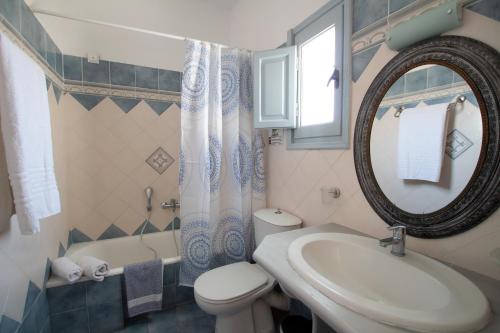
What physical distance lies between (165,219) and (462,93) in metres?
2.43

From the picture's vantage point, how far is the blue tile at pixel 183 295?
1778mm

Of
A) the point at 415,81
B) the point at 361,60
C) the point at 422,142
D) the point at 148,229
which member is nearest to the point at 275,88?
the point at 361,60

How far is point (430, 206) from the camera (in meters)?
0.87

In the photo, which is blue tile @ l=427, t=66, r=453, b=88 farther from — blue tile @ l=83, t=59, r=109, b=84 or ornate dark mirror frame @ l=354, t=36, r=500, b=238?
blue tile @ l=83, t=59, r=109, b=84

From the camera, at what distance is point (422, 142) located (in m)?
0.88

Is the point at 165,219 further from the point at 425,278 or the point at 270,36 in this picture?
the point at 425,278

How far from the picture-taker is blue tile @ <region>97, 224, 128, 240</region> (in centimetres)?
213

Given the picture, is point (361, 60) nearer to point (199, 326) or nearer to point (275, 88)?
point (275, 88)

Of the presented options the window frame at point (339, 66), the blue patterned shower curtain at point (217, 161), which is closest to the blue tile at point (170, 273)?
the blue patterned shower curtain at point (217, 161)

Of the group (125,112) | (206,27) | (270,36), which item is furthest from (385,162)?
(206,27)

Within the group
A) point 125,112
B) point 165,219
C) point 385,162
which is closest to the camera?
point 385,162

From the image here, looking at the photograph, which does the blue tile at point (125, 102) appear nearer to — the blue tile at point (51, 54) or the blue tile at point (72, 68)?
the blue tile at point (72, 68)

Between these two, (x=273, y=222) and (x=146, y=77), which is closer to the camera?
(x=273, y=222)

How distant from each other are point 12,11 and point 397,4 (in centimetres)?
185
